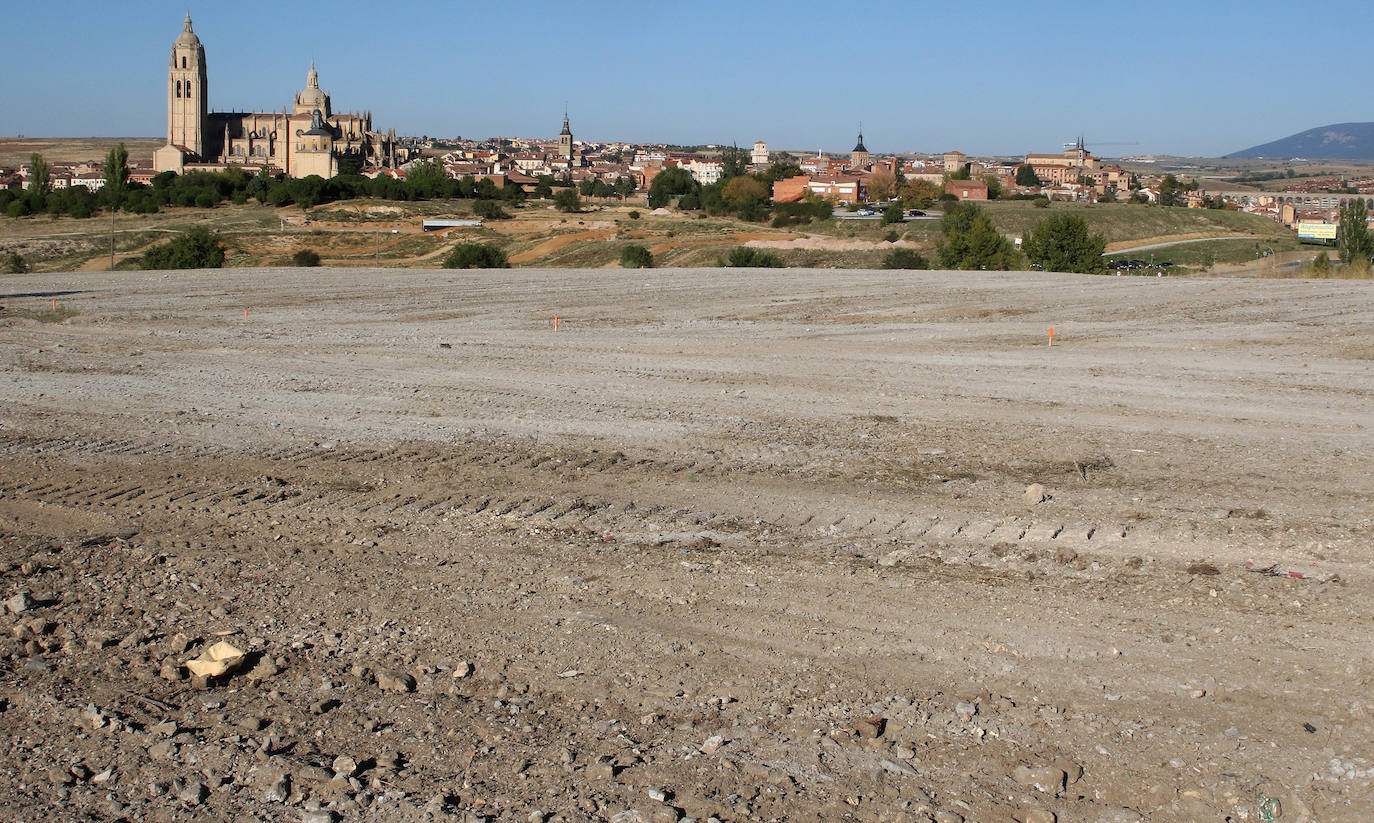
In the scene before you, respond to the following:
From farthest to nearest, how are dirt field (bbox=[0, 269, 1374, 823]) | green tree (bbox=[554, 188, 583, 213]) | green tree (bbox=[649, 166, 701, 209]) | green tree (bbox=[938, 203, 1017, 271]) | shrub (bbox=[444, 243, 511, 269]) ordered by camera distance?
green tree (bbox=[649, 166, 701, 209])
green tree (bbox=[554, 188, 583, 213])
shrub (bbox=[444, 243, 511, 269])
green tree (bbox=[938, 203, 1017, 271])
dirt field (bbox=[0, 269, 1374, 823])

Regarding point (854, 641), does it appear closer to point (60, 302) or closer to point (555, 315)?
point (555, 315)

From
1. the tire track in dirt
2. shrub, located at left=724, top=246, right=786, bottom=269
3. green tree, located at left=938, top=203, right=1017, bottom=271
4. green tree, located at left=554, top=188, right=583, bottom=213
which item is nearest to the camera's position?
the tire track in dirt

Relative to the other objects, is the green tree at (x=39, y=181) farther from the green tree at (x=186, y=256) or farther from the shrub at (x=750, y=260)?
the shrub at (x=750, y=260)

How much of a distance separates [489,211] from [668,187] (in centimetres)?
3597

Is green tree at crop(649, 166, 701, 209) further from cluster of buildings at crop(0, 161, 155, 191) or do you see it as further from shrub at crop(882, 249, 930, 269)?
shrub at crop(882, 249, 930, 269)

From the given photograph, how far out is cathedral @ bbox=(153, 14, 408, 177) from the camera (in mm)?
160125

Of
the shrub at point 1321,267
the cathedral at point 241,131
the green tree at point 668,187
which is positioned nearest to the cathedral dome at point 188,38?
the cathedral at point 241,131

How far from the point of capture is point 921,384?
16344 mm

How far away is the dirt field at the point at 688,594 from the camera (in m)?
5.36

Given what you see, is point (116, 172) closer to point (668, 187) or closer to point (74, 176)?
point (668, 187)

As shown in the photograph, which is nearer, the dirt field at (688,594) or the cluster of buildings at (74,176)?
the dirt field at (688,594)

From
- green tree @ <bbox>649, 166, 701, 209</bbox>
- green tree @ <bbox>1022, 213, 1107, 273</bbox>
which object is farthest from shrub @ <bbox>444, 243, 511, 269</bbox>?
green tree @ <bbox>649, 166, 701, 209</bbox>

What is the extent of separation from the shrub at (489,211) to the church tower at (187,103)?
91.1m

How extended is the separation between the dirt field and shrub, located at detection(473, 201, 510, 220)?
78.4 m
